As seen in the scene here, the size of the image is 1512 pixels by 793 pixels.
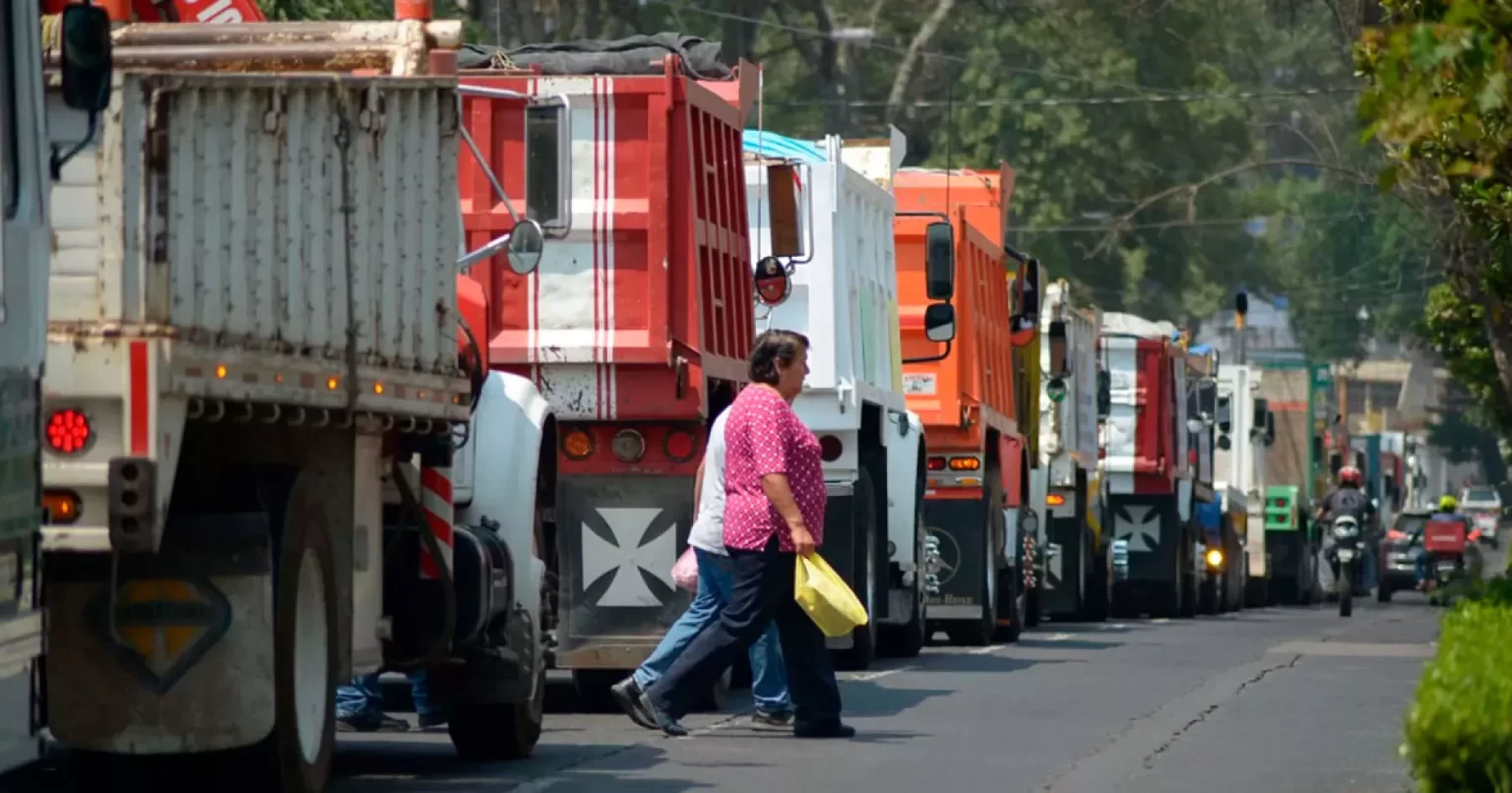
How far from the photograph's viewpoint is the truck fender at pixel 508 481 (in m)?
12.2

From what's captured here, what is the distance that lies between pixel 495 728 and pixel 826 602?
4.91ft

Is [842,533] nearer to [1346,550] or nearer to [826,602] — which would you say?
[826,602]

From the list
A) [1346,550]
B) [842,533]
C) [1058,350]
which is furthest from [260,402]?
[1346,550]

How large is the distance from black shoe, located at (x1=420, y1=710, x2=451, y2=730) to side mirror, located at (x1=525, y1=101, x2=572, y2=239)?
2140mm

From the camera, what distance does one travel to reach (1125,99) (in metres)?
57.4

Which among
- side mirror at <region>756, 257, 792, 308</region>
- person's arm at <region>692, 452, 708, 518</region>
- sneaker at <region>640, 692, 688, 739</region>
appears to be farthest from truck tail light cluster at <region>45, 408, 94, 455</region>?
side mirror at <region>756, 257, 792, 308</region>

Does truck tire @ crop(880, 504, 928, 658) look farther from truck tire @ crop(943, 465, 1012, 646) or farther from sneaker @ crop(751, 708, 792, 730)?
sneaker @ crop(751, 708, 792, 730)

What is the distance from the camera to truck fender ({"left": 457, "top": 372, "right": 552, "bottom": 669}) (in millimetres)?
12211

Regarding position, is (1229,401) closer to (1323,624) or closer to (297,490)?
(1323,624)

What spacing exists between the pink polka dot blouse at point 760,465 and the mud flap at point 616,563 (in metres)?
1.65

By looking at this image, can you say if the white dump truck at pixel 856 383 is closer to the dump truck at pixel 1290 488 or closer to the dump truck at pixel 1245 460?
the dump truck at pixel 1245 460

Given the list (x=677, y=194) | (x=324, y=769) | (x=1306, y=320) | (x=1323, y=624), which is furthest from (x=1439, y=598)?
(x=1306, y=320)

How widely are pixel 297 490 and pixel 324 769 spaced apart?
933mm

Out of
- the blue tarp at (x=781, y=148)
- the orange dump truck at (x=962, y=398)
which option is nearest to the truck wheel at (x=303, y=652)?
the blue tarp at (x=781, y=148)
